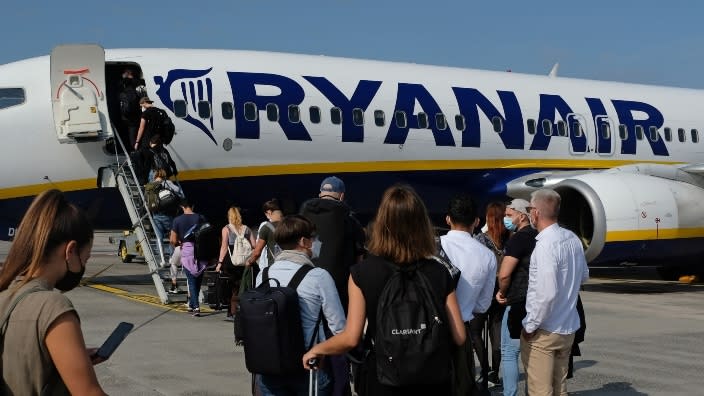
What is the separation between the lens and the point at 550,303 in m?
5.70

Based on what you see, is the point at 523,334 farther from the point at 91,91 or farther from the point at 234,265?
the point at 91,91

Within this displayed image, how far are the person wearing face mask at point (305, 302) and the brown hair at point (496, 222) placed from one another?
3315mm

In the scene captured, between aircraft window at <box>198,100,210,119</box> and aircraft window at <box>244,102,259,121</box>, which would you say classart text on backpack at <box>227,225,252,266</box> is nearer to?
aircraft window at <box>198,100,210,119</box>

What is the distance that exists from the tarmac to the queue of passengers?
109 centimetres

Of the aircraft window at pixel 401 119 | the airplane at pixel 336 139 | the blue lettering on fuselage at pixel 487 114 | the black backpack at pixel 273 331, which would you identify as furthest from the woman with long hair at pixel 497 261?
the blue lettering on fuselage at pixel 487 114

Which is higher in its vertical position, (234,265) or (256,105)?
(256,105)

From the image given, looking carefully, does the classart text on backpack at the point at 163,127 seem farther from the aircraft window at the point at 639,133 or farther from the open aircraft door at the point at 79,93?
the aircraft window at the point at 639,133

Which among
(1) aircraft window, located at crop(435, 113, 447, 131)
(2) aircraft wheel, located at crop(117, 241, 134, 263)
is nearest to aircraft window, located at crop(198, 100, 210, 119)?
(1) aircraft window, located at crop(435, 113, 447, 131)

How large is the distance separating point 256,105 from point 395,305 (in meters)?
10.5

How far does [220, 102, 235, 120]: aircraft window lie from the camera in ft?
46.1

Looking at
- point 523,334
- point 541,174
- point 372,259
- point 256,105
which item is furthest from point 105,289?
point 372,259

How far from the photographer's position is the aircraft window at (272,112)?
47.1 feet

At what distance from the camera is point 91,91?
13.3 m

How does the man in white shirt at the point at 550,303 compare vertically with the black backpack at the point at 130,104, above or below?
below
